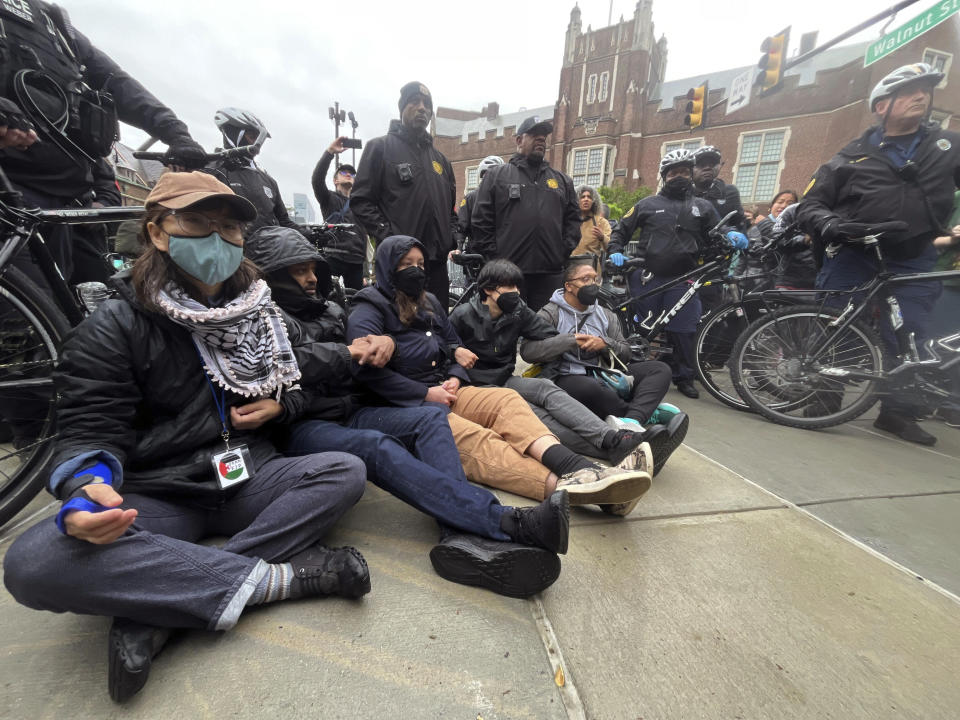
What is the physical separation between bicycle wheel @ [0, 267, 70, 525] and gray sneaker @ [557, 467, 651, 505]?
2.02 m

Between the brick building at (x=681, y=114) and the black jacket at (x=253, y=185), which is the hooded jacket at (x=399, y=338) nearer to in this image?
the black jacket at (x=253, y=185)

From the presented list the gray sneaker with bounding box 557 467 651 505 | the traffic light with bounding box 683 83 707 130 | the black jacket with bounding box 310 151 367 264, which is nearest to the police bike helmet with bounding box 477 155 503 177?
the black jacket with bounding box 310 151 367 264

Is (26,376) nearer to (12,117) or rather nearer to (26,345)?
(26,345)

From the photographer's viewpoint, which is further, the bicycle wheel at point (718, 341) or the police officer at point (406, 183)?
the bicycle wheel at point (718, 341)

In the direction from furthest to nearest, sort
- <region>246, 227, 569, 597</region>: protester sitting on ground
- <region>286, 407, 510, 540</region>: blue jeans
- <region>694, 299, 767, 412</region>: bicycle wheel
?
<region>694, 299, 767, 412</region>: bicycle wheel < <region>286, 407, 510, 540</region>: blue jeans < <region>246, 227, 569, 597</region>: protester sitting on ground

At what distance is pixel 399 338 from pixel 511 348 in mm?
790

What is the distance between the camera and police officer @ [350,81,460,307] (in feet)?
10.4

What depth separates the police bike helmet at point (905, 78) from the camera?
263 centimetres

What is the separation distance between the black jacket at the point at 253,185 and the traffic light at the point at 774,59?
444 inches

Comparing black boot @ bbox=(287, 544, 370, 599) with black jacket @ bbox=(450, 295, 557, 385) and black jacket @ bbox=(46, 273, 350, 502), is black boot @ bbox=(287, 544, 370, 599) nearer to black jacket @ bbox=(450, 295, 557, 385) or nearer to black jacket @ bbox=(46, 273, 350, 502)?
black jacket @ bbox=(46, 273, 350, 502)

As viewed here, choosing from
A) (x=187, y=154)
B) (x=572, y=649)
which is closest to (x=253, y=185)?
(x=187, y=154)

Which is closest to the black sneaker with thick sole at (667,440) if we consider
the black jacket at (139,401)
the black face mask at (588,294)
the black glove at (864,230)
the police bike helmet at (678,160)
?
the black face mask at (588,294)

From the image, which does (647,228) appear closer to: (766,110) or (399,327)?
(399,327)

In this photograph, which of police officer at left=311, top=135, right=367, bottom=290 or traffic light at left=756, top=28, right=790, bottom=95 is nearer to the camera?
police officer at left=311, top=135, right=367, bottom=290
